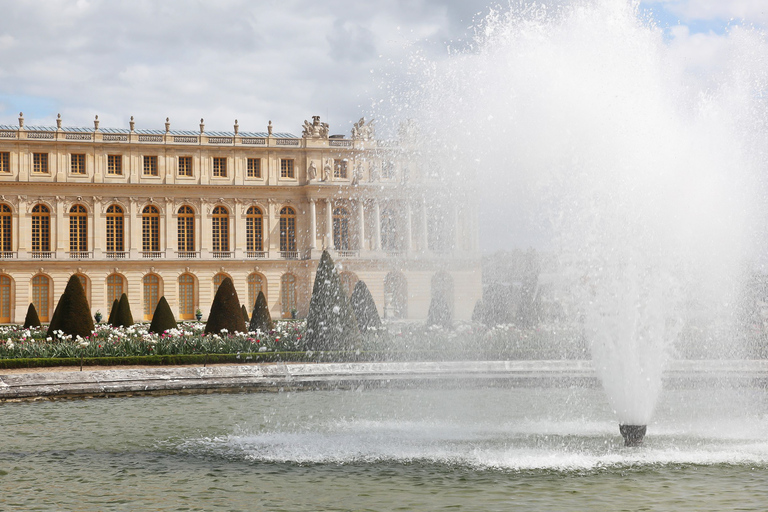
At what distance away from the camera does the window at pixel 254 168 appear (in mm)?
45219

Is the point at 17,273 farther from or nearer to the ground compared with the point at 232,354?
farther from the ground

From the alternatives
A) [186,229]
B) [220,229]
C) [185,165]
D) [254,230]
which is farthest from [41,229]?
[254,230]

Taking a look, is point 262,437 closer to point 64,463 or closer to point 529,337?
point 64,463

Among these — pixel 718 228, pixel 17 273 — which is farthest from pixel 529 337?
pixel 17 273

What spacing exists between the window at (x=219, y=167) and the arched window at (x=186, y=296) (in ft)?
18.4

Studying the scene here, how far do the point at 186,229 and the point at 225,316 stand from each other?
24716 millimetres

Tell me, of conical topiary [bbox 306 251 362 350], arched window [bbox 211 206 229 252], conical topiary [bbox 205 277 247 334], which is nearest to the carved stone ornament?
arched window [bbox 211 206 229 252]

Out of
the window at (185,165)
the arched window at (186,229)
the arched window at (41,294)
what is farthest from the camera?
the arched window at (186,229)

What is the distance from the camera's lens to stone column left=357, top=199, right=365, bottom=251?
4575 centimetres

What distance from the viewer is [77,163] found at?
42906 mm

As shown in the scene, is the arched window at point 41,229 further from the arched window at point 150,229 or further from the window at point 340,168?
the window at point 340,168

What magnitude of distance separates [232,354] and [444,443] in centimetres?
837

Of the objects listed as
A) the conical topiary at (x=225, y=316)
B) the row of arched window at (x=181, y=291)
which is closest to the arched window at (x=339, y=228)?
the row of arched window at (x=181, y=291)

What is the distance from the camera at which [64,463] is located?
27.1ft
